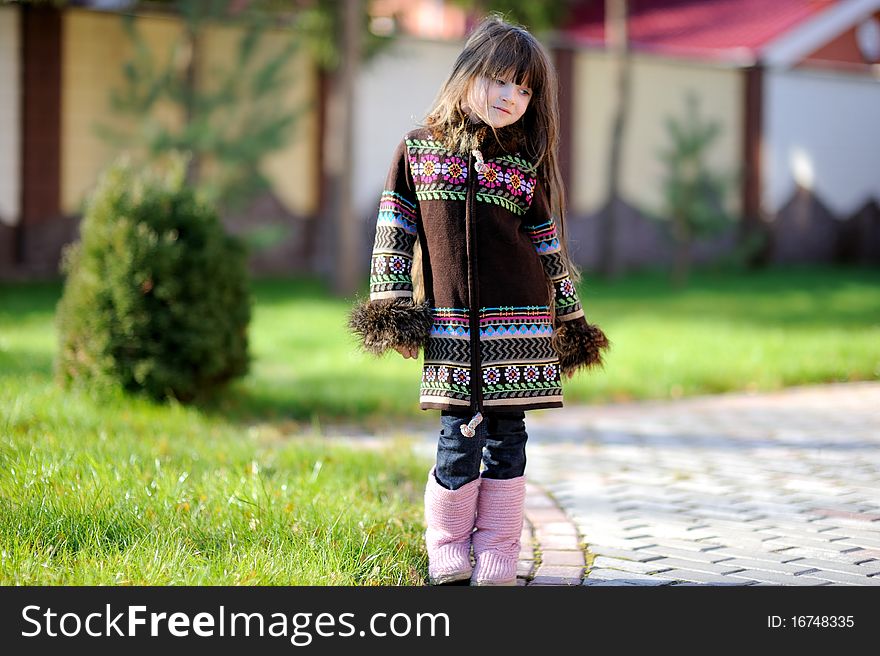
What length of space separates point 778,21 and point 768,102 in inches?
139

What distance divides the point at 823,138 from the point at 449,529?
20171 millimetres

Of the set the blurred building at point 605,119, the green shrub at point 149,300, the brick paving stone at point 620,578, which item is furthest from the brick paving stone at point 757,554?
the blurred building at point 605,119

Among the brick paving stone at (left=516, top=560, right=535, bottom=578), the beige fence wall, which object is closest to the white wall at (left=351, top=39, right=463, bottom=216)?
the beige fence wall

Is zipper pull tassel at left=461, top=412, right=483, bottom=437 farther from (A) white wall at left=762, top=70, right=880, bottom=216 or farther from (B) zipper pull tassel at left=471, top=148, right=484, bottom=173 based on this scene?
(A) white wall at left=762, top=70, right=880, bottom=216

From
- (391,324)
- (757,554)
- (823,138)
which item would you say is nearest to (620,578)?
(757,554)

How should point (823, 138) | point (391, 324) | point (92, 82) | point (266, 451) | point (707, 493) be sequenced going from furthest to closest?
point (823, 138)
point (92, 82)
point (266, 451)
point (707, 493)
point (391, 324)

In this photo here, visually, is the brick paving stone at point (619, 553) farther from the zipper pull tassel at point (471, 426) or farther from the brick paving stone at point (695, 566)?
the zipper pull tassel at point (471, 426)

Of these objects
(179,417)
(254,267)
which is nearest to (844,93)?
(254,267)

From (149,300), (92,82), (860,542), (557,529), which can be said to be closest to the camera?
(860,542)

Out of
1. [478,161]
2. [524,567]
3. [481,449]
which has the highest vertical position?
[478,161]

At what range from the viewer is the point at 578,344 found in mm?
3688

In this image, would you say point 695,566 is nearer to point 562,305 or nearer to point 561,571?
point 561,571

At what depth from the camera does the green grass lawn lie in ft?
11.4

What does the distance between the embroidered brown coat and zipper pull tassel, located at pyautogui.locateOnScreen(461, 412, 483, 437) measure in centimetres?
3
